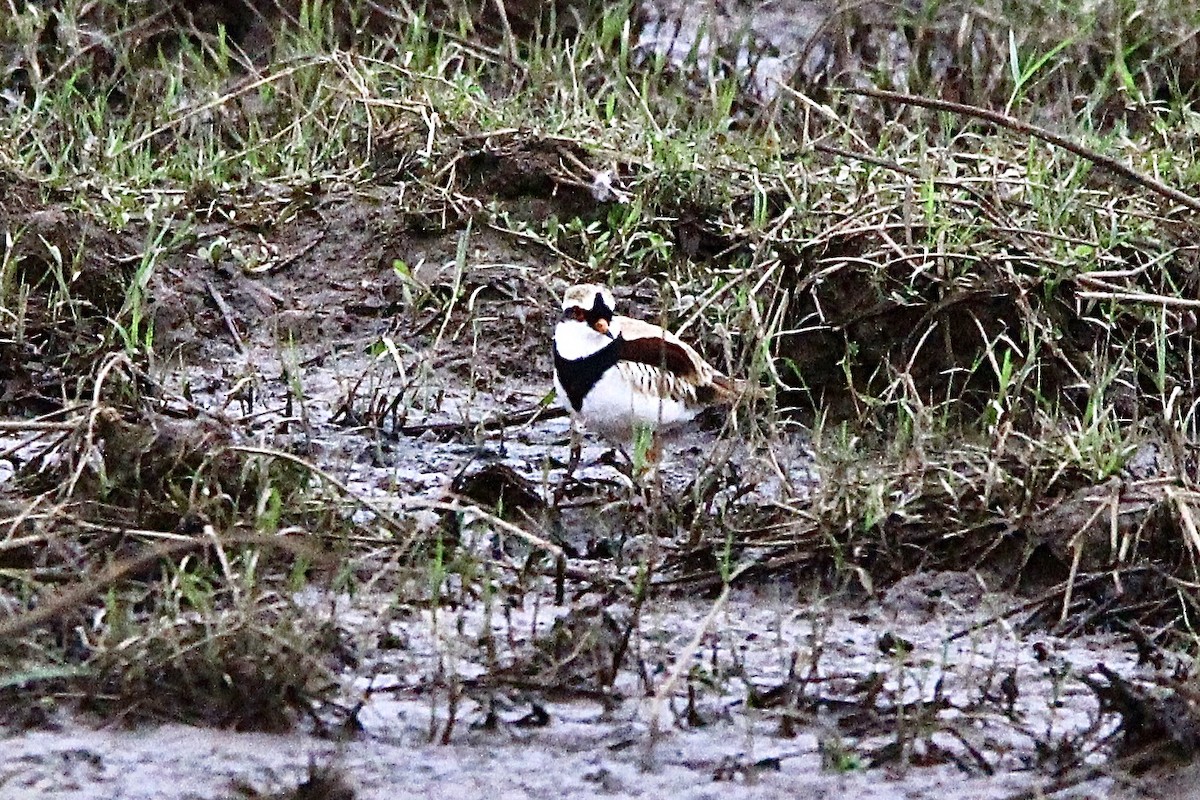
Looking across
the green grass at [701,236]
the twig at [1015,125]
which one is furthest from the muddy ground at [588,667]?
the twig at [1015,125]

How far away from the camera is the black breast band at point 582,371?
15.3 ft

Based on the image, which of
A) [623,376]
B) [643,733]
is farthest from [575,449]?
[643,733]

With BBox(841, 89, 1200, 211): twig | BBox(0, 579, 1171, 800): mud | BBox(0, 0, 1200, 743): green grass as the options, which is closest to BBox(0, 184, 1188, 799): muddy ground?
BBox(0, 579, 1171, 800): mud

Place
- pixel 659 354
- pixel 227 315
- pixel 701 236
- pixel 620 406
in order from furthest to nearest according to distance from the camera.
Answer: pixel 701 236 → pixel 227 315 → pixel 659 354 → pixel 620 406

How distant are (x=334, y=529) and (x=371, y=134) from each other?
213cm

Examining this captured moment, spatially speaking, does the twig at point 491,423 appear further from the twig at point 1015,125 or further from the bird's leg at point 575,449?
the twig at point 1015,125

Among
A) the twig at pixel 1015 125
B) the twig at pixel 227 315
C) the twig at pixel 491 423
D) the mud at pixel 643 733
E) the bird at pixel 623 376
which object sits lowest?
the mud at pixel 643 733

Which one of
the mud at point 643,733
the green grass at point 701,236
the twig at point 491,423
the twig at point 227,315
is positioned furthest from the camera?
the twig at point 227,315

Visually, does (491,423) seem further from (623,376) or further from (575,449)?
(623,376)

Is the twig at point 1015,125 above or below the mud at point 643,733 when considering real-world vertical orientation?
above

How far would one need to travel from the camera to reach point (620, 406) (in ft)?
15.3

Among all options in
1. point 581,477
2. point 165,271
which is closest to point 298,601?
point 581,477

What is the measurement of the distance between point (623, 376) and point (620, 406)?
0.22ft

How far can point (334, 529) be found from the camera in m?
4.05
